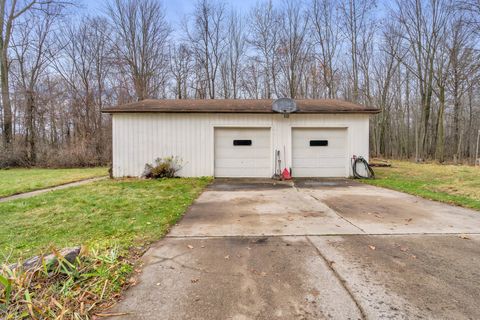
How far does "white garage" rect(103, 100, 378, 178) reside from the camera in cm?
919

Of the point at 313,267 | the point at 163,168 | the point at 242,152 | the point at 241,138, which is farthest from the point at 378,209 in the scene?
the point at 163,168

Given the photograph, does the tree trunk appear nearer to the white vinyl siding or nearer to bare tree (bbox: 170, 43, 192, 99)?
bare tree (bbox: 170, 43, 192, 99)

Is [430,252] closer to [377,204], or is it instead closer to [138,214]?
[377,204]

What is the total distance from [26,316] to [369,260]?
2.95 m

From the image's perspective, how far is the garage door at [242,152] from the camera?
9.51 m

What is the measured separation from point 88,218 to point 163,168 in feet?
16.3

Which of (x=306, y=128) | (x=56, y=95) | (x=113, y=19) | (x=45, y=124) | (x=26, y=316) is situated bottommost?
(x=26, y=316)

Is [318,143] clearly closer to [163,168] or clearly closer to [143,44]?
[163,168]

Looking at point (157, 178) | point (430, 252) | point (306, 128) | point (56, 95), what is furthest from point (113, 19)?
point (430, 252)

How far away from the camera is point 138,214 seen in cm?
429

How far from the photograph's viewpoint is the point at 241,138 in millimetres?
9516

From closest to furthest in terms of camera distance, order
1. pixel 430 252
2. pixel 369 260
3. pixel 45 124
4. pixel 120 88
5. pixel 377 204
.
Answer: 1. pixel 369 260
2. pixel 430 252
3. pixel 377 204
4. pixel 45 124
5. pixel 120 88

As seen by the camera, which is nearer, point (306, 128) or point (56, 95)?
point (306, 128)

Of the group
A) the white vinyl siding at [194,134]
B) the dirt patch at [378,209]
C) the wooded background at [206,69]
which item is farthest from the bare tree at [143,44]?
the dirt patch at [378,209]
